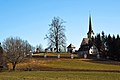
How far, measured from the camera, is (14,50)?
68625 mm

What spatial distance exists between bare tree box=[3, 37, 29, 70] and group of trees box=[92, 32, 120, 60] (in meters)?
37.6

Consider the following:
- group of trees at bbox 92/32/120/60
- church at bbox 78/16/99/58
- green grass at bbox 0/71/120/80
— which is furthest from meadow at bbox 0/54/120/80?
church at bbox 78/16/99/58

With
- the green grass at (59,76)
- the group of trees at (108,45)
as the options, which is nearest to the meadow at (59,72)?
the green grass at (59,76)

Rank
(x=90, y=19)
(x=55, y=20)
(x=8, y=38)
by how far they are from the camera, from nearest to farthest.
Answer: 1. (x=8, y=38)
2. (x=55, y=20)
3. (x=90, y=19)

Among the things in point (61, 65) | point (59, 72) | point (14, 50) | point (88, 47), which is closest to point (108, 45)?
point (88, 47)

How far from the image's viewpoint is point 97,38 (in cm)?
11794

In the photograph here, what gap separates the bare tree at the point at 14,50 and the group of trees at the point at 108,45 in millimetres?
37578

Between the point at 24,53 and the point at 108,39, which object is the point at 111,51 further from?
the point at 24,53

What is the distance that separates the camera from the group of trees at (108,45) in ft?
325

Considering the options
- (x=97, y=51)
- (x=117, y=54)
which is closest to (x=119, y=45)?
(x=117, y=54)

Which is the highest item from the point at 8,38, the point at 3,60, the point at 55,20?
the point at 55,20

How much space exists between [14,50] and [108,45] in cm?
4654

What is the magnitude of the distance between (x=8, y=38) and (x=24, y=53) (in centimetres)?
747

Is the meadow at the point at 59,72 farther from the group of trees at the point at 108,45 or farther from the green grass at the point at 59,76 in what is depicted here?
the group of trees at the point at 108,45
